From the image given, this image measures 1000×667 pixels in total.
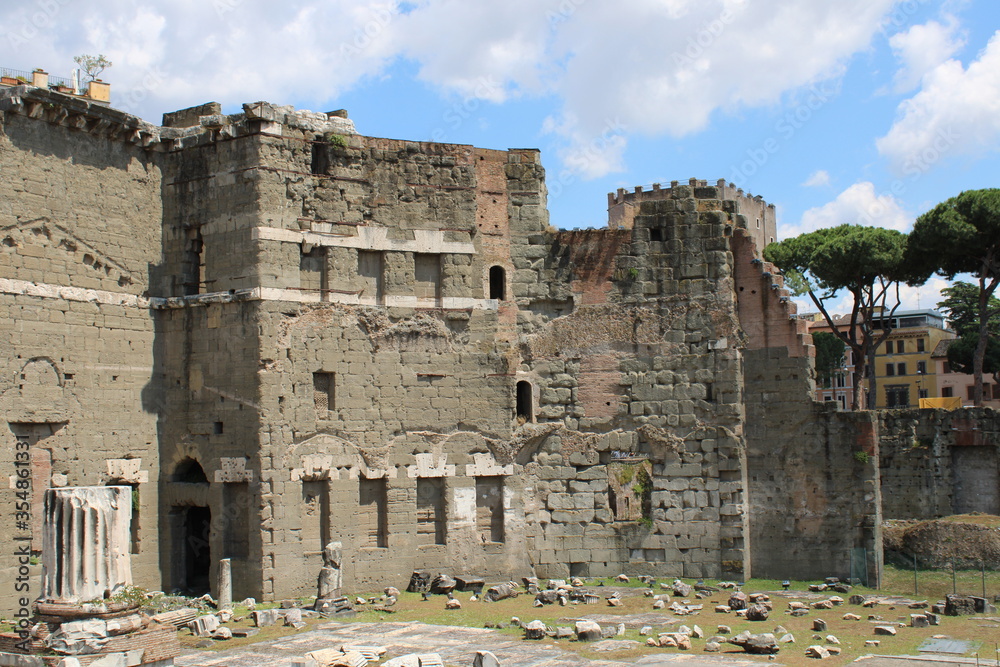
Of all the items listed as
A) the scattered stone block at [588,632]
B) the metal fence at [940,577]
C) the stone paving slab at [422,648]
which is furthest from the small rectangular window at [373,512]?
the metal fence at [940,577]

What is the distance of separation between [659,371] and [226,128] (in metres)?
10.9

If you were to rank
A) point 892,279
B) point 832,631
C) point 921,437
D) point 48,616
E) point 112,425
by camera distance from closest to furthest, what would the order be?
point 48,616
point 832,631
point 112,425
point 921,437
point 892,279

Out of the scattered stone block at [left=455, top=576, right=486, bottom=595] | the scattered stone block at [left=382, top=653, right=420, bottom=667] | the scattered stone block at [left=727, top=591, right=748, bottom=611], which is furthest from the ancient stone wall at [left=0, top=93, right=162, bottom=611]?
the scattered stone block at [left=727, top=591, right=748, bottom=611]

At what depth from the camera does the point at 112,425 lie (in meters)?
21.2

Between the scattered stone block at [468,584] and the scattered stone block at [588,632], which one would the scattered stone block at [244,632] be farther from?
the scattered stone block at [588,632]

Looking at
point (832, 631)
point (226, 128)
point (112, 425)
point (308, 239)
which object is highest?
point (226, 128)

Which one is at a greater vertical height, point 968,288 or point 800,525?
point 968,288

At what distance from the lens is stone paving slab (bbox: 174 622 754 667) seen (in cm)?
1533

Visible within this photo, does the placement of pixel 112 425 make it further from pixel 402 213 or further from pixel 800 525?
pixel 800 525

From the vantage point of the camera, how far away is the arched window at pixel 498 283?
23734 millimetres

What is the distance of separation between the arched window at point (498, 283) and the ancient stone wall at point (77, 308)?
756 centimetres

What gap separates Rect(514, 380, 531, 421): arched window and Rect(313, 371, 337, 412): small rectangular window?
14.3 feet

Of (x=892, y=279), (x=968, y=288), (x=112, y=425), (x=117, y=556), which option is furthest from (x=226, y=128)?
(x=968, y=288)

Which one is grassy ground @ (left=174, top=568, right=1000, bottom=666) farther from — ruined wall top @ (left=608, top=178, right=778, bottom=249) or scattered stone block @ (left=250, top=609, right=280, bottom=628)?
ruined wall top @ (left=608, top=178, right=778, bottom=249)
